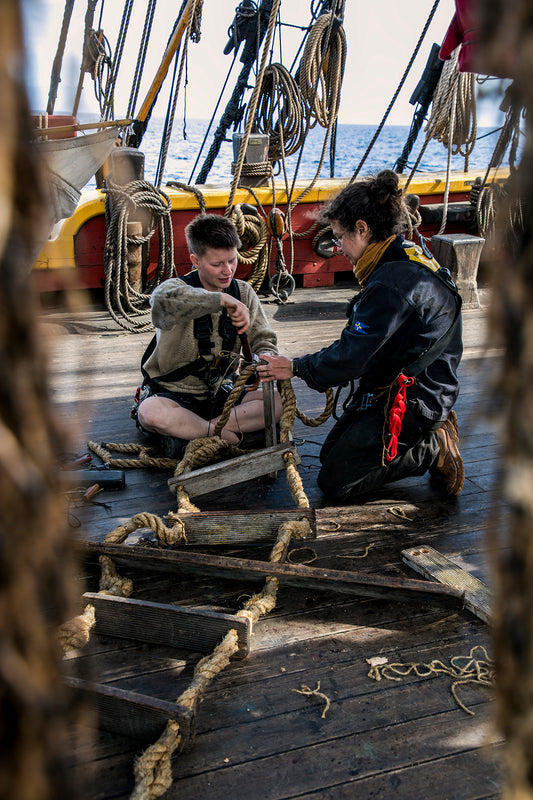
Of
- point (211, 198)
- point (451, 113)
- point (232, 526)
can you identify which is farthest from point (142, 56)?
point (232, 526)

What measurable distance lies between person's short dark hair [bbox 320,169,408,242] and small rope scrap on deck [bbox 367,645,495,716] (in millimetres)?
1679

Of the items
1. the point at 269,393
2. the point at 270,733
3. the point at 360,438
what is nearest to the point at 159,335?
the point at 269,393

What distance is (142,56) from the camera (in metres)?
6.61

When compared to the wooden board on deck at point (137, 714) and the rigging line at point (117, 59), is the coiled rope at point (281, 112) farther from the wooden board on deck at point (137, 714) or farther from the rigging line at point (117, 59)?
the wooden board on deck at point (137, 714)

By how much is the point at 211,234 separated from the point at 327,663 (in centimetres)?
195

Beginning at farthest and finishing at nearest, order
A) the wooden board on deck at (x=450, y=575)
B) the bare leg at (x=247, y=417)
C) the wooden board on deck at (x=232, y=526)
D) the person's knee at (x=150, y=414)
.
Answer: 1. the bare leg at (x=247, y=417)
2. the person's knee at (x=150, y=414)
3. the wooden board on deck at (x=232, y=526)
4. the wooden board on deck at (x=450, y=575)

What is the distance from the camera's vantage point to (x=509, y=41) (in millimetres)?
484

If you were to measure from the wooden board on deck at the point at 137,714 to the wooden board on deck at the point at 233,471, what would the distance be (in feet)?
4.00

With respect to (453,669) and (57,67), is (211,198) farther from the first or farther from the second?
(453,669)

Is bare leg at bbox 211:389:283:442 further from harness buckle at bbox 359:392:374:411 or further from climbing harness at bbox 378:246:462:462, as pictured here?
climbing harness at bbox 378:246:462:462

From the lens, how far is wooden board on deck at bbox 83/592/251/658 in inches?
78.1

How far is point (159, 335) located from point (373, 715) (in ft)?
6.80

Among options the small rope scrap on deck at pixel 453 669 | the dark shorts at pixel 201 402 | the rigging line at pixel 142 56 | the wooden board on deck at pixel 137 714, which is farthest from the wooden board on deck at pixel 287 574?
the rigging line at pixel 142 56

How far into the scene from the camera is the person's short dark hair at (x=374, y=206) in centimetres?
275
